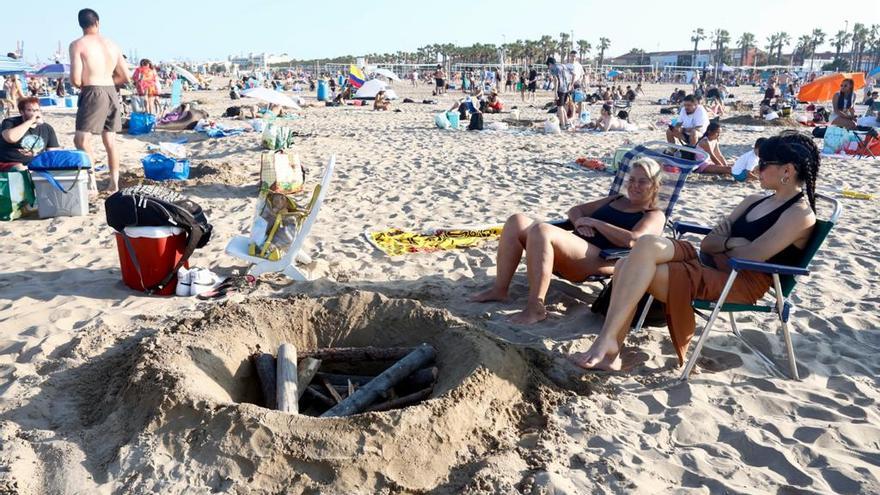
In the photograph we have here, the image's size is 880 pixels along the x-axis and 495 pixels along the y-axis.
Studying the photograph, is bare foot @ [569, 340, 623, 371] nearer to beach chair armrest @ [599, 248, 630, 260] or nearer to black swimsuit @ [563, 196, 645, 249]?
beach chair armrest @ [599, 248, 630, 260]

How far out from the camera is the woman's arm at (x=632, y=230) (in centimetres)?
409

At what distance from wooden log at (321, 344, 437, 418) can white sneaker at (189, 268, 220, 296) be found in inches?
71.9

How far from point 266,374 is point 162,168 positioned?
237 inches

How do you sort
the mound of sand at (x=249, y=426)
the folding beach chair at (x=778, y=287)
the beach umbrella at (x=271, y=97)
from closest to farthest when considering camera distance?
the mound of sand at (x=249, y=426), the folding beach chair at (x=778, y=287), the beach umbrella at (x=271, y=97)

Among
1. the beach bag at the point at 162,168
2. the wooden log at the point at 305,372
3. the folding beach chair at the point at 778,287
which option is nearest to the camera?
the folding beach chair at the point at 778,287

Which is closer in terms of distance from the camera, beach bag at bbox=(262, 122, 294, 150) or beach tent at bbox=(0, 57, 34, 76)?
beach bag at bbox=(262, 122, 294, 150)

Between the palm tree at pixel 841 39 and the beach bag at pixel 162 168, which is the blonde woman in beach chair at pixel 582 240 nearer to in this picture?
the beach bag at pixel 162 168

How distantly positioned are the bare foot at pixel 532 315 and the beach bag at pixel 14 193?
5.07 metres

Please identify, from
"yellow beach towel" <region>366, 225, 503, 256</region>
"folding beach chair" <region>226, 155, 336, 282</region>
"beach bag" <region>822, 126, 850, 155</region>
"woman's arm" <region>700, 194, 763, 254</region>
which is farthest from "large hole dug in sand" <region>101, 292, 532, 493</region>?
"beach bag" <region>822, 126, 850, 155</region>

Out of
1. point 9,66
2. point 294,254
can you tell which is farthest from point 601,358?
point 9,66

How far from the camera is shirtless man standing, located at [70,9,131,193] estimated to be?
6.59 metres

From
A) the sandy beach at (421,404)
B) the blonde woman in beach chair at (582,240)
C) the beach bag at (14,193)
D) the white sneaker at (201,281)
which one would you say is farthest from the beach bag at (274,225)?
the beach bag at (14,193)

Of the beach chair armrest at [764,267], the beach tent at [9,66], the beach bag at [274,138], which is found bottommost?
the beach chair armrest at [764,267]

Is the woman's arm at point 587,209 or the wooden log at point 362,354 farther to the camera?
the woman's arm at point 587,209
